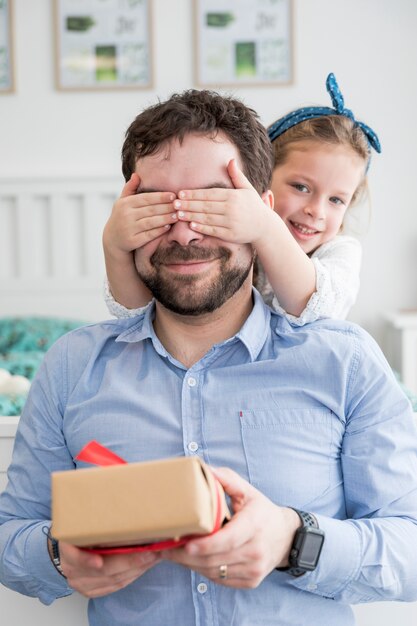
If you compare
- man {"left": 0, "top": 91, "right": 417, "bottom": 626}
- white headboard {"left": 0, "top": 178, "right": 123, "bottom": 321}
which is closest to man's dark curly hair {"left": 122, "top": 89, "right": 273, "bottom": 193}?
man {"left": 0, "top": 91, "right": 417, "bottom": 626}

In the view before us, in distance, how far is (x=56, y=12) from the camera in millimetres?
3477

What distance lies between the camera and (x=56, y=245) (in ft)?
11.5

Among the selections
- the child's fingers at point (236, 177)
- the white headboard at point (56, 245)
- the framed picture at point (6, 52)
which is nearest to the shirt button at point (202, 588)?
the child's fingers at point (236, 177)

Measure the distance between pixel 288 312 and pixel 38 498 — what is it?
469mm

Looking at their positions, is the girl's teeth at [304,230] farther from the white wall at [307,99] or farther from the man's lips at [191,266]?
the white wall at [307,99]

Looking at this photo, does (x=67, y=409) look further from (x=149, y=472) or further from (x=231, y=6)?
(x=231, y=6)

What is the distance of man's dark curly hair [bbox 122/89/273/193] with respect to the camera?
46.4 inches

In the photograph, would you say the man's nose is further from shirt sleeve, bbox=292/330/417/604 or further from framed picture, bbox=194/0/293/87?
framed picture, bbox=194/0/293/87

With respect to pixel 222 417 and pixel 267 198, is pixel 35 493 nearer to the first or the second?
pixel 222 417

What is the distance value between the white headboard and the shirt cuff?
8.26 ft

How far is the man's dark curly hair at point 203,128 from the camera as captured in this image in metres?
1.18

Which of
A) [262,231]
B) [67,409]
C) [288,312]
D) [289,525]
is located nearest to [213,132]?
[262,231]

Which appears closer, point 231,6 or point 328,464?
point 328,464

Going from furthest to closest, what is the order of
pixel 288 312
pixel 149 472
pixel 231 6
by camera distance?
1. pixel 231 6
2. pixel 288 312
3. pixel 149 472
